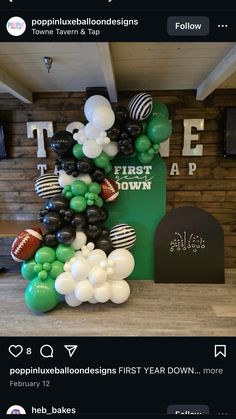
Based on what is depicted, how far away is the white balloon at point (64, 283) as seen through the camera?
1.45 m

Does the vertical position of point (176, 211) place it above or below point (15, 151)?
below

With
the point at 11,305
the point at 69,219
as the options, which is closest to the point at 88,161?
the point at 69,219

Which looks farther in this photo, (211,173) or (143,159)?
(211,173)

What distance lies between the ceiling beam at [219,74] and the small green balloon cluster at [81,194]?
967 mm

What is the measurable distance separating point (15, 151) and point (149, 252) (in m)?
1.33

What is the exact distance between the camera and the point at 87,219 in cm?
160

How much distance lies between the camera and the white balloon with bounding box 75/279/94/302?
1.45 metres

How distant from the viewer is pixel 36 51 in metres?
1.34

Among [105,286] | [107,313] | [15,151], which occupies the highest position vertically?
[15,151]

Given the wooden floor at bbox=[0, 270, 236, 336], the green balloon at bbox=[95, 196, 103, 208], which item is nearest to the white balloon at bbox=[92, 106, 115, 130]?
the green balloon at bbox=[95, 196, 103, 208]

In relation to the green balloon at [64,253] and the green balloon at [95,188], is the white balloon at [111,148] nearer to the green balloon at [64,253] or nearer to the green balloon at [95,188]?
the green balloon at [95,188]

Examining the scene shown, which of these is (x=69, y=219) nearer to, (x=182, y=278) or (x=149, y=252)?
(x=149, y=252)

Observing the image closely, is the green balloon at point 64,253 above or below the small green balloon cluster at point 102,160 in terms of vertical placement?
below
